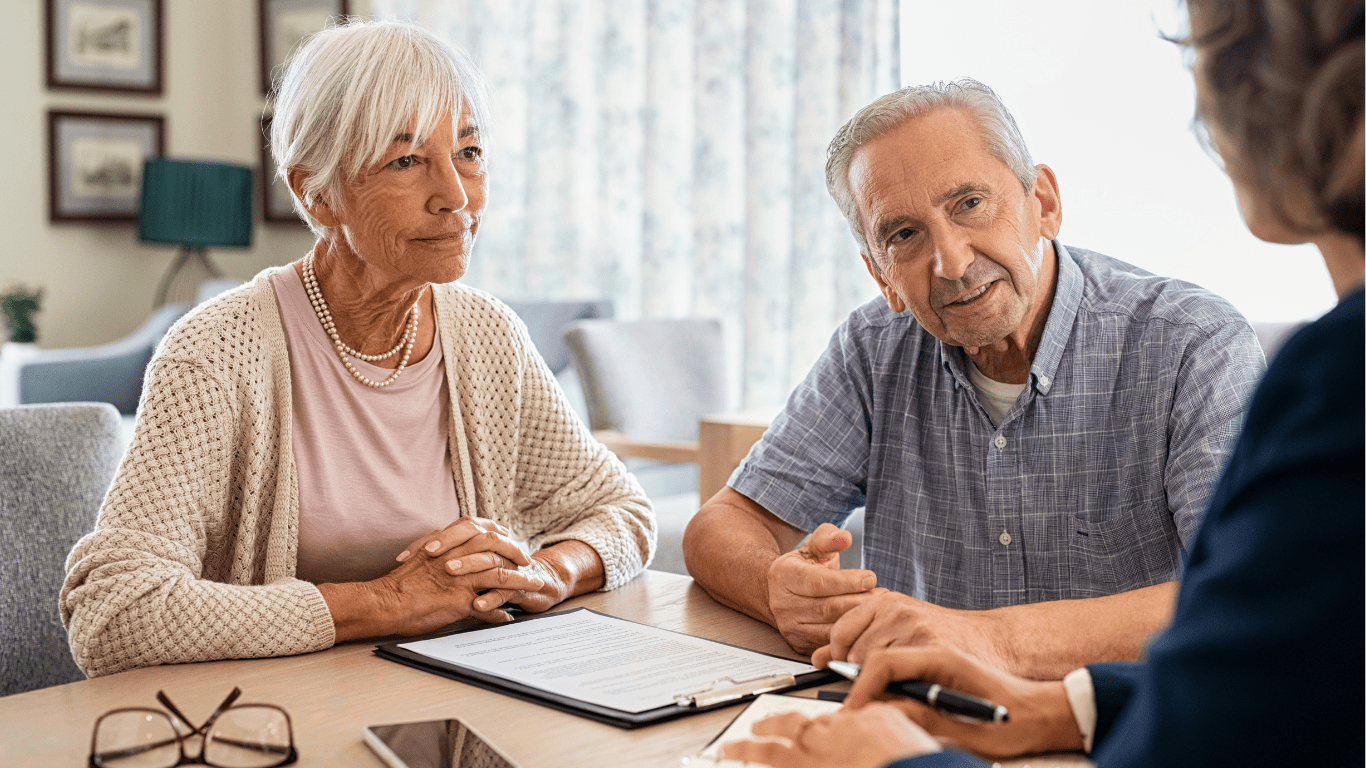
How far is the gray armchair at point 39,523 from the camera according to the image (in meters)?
1.40

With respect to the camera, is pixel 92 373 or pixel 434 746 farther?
pixel 92 373

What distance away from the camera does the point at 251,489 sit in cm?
135

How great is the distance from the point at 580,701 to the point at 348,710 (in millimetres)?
189

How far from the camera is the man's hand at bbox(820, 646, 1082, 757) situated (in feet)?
2.70

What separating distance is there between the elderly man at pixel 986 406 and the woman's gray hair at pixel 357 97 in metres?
0.50

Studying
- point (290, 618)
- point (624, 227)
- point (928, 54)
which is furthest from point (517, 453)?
point (624, 227)

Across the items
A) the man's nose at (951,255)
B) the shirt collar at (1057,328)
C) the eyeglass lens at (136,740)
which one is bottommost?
the eyeglass lens at (136,740)

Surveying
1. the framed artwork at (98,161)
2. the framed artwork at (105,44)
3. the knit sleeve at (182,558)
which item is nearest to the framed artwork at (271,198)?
the framed artwork at (98,161)

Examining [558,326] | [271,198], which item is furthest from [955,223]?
[271,198]

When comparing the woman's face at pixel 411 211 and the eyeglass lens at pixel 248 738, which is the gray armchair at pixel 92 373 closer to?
the woman's face at pixel 411 211

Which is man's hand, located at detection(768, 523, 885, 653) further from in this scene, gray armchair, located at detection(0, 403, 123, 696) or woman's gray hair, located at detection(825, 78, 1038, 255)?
gray armchair, located at detection(0, 403, 123, 696)

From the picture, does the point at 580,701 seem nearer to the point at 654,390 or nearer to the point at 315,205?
the point at 315,205

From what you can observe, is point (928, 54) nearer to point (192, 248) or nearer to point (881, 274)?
point (881, 274)

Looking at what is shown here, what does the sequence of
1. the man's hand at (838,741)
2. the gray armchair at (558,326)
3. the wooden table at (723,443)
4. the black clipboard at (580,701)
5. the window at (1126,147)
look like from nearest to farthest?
the man's hand at (838,741) < the black clipboard at (580,701) < the wooden table at (723,443) < the window at (1126,147) < the gray armchair at (558,326)
